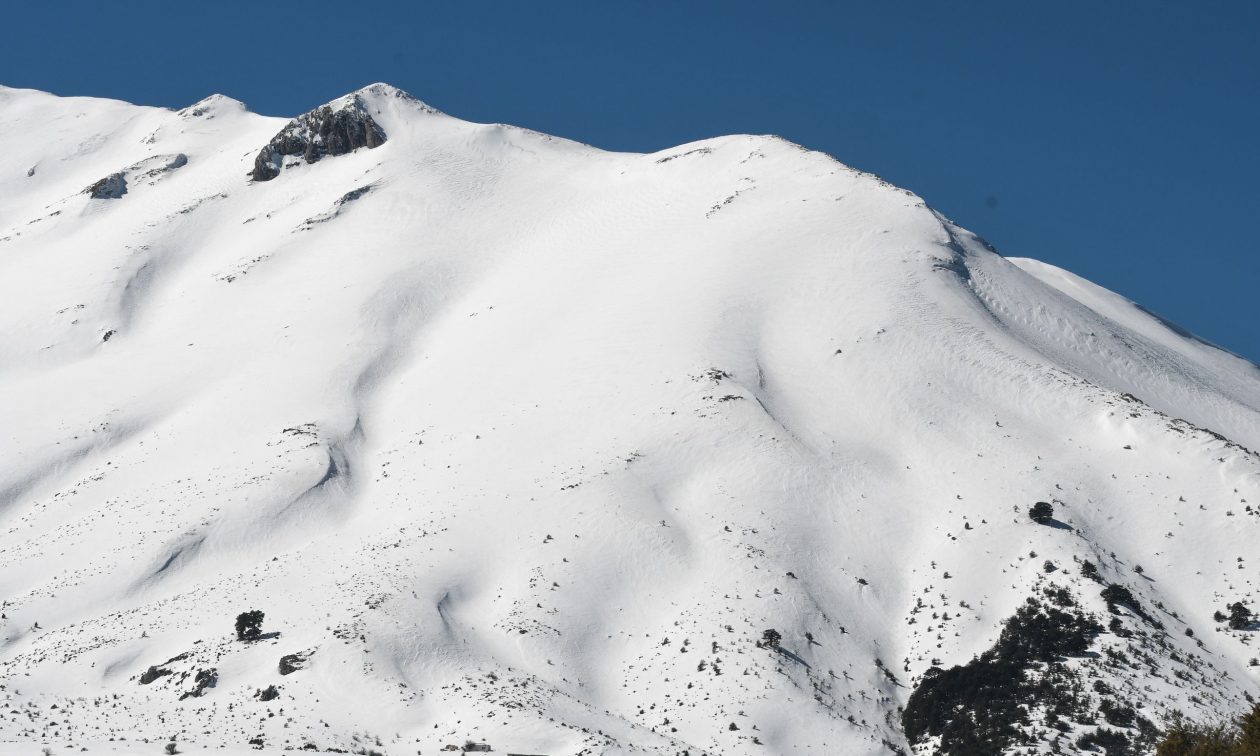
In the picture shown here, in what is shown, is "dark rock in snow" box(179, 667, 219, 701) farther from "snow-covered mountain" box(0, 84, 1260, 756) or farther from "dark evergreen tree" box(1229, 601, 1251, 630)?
"dark evergreen tree" box(1229, 601, 1251, 630)

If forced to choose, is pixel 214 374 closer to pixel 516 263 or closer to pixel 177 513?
pixel 177 513

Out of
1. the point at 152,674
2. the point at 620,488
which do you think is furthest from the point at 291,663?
the point at 620,488

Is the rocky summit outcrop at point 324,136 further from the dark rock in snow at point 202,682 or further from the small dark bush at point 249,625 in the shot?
the dark rock in snow at point 202,682

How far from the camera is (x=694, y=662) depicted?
55719 mm

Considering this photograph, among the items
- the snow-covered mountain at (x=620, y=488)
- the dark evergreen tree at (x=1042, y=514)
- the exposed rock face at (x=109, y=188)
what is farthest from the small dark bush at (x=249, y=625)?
the exposed rock face at (x=109, y=188)

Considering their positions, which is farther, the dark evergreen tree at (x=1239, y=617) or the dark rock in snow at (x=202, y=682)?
the dark evergreen tree at (x=1239, y=617)

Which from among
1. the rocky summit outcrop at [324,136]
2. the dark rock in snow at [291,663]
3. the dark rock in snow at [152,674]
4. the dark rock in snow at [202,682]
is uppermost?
the rocky summit outcrop at [324,136]

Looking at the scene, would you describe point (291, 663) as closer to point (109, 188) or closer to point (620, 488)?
point (620, 488)

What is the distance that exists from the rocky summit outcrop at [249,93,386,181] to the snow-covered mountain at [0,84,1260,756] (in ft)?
72.5

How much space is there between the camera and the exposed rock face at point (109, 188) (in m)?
137

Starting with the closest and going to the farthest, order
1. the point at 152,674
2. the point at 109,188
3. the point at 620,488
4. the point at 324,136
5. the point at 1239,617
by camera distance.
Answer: the point at 152,674 < the point at 1239,617 < the point at 620,488 < the point at 109,188 < the point at 324,136

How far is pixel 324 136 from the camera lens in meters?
140

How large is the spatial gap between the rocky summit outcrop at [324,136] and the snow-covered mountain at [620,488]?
2209 cm

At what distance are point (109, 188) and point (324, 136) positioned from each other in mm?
26562
